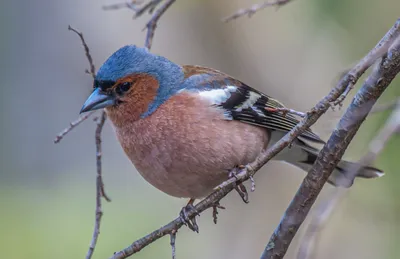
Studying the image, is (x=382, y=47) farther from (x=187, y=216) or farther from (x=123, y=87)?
(x=123, y=87)

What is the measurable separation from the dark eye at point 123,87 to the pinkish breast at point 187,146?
23cm

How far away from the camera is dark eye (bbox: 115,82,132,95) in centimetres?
445

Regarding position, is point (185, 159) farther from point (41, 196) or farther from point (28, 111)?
point (28, 111)

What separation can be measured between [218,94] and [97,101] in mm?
838

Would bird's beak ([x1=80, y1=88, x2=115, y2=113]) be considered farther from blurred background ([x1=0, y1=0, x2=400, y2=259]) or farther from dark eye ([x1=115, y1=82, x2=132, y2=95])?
blurred background ([x1=0, y1=0, x2=400, y2=259])

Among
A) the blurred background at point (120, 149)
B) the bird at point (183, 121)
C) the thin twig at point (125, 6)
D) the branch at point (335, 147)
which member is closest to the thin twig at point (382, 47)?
the branch at point (335, 147)

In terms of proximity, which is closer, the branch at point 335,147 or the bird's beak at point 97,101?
the branch at point 335,147

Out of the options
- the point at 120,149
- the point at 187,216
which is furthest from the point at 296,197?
the point at 120,149

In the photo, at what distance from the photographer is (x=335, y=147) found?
3375 millimetres

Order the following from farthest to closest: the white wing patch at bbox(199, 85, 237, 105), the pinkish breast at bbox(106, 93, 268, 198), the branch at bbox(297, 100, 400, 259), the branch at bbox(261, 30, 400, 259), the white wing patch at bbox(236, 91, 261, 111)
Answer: the white wing patch at bbox(236, 91, 261, 111), the white wing patch at bbox(199, 85, 237, 105), the pinkish breast at bbox(106, 93, 268, 198), the branch at bbox(261, 30, 400, 259), the branch at bbox(297, 100, 400, 259)

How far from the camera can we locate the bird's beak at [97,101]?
4.31m

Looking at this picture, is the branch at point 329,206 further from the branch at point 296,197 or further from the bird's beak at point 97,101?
the bird's beak at point 97,101

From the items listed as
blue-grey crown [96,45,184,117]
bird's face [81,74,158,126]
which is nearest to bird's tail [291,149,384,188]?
blue-grey crown [96,45,184,117]

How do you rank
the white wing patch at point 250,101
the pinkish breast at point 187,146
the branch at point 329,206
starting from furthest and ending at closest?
the white wing patch at point 250,101 < the pinkish breast at point 187,146 < the branch at point 329,206
